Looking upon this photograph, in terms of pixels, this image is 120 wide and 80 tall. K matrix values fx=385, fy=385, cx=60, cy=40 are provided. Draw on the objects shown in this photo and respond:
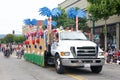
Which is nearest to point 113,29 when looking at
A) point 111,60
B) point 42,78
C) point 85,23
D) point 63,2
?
point 85,23

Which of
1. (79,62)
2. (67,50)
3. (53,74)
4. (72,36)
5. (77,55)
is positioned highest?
(72,36)

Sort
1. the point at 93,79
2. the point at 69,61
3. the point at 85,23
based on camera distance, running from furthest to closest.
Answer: the point at 85,23
the point at 69,61
the point at 93,79

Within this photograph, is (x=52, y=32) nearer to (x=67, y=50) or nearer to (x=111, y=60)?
(x=67, y=50)

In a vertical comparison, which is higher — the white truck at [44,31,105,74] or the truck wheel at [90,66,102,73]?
the white truck at [44,31,105,74]

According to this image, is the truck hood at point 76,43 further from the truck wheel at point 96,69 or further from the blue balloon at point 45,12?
the blue balloon at point 45,12

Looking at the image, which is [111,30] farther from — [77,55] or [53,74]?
[77,55]

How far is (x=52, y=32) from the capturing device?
2156cm

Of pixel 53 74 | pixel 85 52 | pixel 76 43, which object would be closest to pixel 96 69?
pixel 85 52

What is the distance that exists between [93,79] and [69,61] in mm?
2379

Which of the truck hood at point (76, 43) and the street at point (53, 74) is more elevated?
the truck hood at point (76, 43)

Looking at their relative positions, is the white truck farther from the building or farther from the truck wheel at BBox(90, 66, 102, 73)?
the building

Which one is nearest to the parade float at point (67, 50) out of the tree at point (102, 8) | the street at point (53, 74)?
the street at point (53, 74)

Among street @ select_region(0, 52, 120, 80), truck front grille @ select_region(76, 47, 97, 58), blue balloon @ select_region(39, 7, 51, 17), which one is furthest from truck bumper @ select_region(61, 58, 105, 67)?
blue balloon @ select_region(39, 7, 51, 17)

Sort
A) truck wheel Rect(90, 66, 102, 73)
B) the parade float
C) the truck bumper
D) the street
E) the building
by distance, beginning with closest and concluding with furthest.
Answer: the street, the truck bumper, the parade float, truck wheel Rect(90, 66, 102, 73), the building
